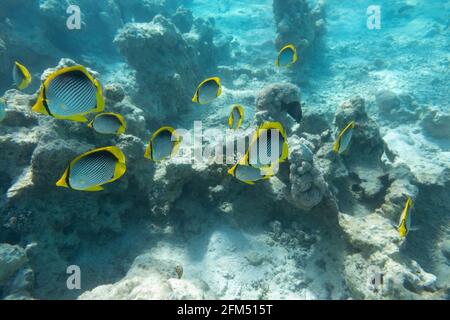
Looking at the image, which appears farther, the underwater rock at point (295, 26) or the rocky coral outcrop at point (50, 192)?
the underwater rock at point (295, 26)

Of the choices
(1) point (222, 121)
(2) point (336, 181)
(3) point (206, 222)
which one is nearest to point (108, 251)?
(3) point (206, 222)

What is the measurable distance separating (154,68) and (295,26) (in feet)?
24.7

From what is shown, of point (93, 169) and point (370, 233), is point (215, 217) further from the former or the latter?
point (93, 169)

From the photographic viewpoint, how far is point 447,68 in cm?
1497

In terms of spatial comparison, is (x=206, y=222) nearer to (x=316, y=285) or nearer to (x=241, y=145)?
(x=241, y=145)

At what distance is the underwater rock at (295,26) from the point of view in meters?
13.9

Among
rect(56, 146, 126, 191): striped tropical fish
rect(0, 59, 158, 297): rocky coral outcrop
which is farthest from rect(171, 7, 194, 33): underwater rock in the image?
rect(56, 146, 126, 191): striped tropical fish

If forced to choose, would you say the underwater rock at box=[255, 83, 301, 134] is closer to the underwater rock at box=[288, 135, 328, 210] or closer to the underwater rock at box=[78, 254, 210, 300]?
the underwater rock at box=[288, 135, 328, 210]

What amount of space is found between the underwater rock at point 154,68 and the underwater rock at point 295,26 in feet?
19.8

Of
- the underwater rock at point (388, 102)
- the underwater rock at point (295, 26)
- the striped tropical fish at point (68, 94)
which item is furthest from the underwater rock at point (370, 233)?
the underwater rock at point (295, 26)

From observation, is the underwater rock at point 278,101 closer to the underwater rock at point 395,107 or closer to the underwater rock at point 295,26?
the underwater rock at point 395,107

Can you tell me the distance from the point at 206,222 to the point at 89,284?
206cm

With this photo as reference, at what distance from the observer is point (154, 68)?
977 centimetres
